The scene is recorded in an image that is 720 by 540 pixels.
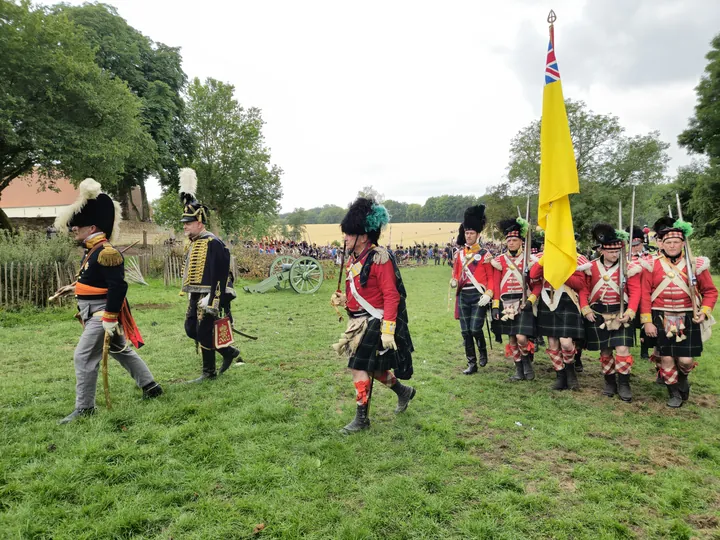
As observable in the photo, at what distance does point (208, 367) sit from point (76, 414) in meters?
1.57

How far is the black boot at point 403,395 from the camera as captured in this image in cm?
445

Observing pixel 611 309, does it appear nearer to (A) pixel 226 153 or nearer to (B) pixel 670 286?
(B) pixel 670 286

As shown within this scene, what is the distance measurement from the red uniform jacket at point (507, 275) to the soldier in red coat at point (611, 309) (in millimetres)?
854

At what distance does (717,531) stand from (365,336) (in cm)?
281

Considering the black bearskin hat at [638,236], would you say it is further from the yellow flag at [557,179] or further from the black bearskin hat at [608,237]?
the yellow flag at [557,179]

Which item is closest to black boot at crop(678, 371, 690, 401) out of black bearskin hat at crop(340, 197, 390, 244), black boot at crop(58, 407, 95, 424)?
black bearskin hat at crop(340, 197, 390, 244)

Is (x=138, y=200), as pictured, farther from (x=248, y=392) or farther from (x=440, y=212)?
(x=440, y=212)

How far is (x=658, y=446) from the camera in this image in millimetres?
3830

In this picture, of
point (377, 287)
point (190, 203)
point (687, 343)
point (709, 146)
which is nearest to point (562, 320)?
point (687, 343)

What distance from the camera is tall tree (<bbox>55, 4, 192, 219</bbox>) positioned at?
992 inches

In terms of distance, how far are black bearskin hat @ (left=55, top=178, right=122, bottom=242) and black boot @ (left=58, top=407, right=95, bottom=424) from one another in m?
1.80

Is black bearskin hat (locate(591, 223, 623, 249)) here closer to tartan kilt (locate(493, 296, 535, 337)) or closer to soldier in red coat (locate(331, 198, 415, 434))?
tartan kilt (locate(493, 296, 535, 337))

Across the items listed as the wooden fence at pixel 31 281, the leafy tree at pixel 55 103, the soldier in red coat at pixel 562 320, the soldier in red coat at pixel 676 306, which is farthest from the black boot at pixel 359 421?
the leafy tree at pixel 55 103

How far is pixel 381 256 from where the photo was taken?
399 centimetres
